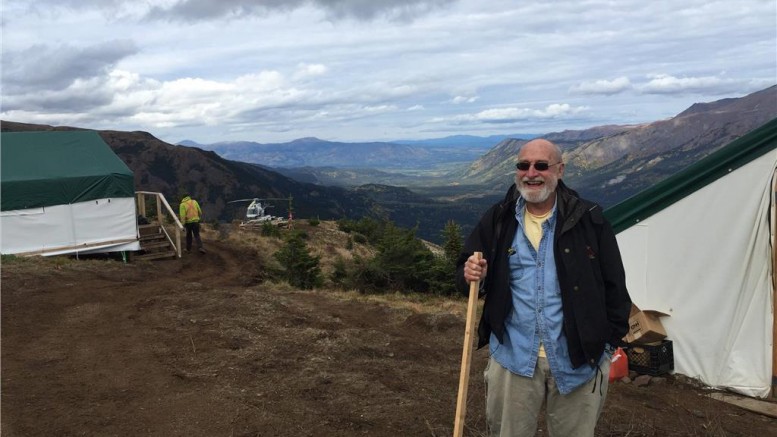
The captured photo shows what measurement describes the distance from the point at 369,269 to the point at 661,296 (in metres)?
10.0

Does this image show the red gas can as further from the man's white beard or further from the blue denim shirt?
the man's white beard

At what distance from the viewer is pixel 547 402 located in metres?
3.15

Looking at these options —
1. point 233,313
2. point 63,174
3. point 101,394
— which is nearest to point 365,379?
point 101,394

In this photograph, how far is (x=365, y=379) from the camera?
6242 mm

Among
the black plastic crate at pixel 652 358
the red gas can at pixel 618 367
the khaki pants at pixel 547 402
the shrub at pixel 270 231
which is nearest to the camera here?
the khaki pants at pixel 547 402

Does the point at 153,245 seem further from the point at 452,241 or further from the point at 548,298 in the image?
the point at 548,298

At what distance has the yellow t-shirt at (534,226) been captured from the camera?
313 cm

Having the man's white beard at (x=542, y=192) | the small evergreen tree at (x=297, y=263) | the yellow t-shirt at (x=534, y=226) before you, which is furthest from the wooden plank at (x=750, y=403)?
the small evergreen tree at (x=297, y=263)

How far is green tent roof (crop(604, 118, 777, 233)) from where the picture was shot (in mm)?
6277

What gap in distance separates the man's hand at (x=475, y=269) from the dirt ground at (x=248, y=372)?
2088mm

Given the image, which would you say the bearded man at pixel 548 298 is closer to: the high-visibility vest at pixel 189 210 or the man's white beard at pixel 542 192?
the man's white beard at pixel 542 192

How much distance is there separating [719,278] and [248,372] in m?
5.21

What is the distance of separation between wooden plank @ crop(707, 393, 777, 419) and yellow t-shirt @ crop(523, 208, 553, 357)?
4186mm

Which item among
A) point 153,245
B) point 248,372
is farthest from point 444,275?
point 248,372
